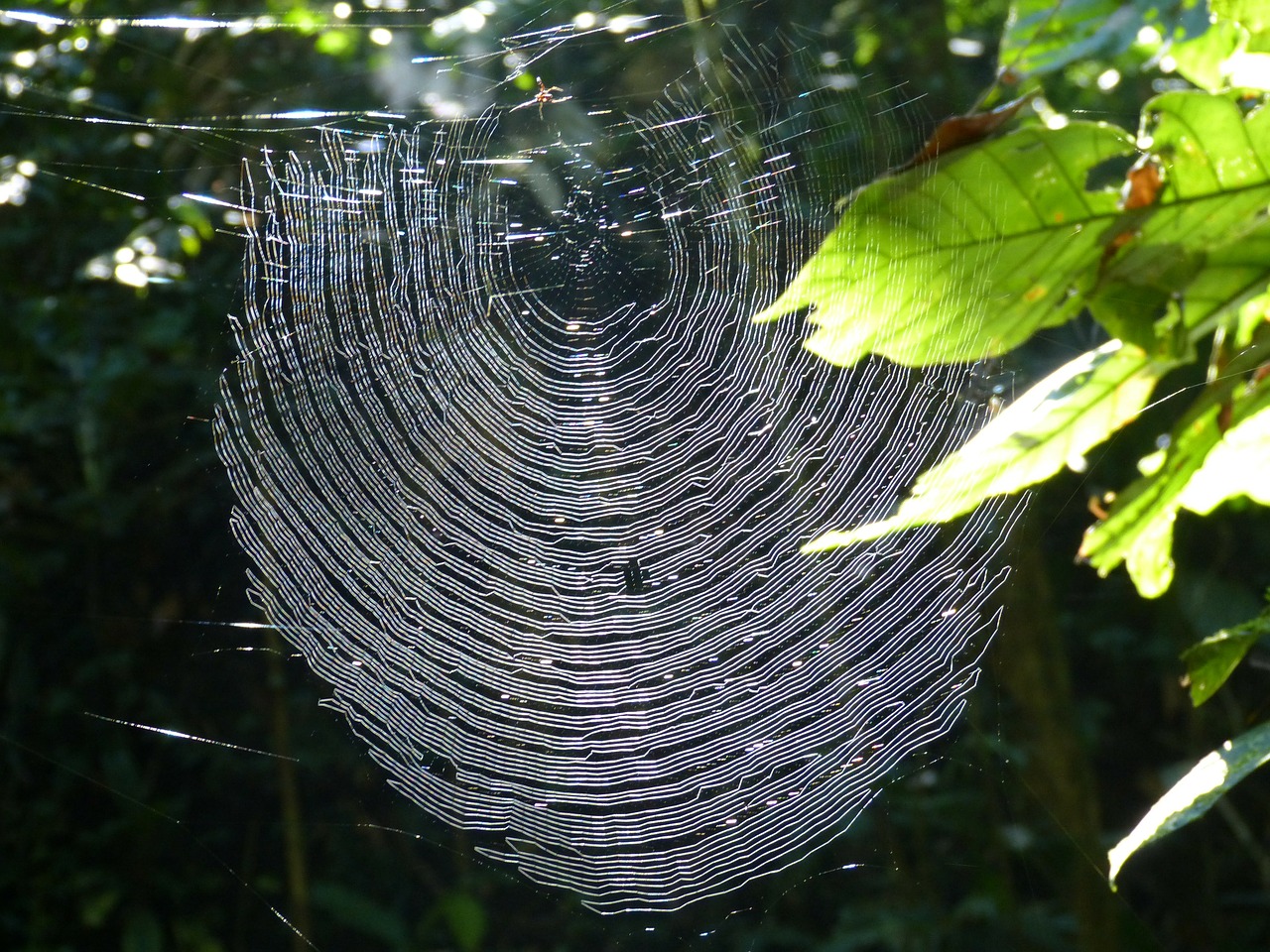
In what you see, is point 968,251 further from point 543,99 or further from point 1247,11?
point 543,99

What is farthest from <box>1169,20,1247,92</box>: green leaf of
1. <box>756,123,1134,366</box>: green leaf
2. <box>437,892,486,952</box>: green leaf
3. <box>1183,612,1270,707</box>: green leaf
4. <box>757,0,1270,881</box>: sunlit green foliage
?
<box>437,892,486,952</box>: green leaf

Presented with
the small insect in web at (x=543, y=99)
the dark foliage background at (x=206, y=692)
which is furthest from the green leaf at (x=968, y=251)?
the dark foliage background at (x=206, y=692)

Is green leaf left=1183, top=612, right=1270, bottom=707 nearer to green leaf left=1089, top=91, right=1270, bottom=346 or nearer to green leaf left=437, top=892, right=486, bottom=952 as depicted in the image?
green leaf left=1089, top=91, right=1270, bottom=346

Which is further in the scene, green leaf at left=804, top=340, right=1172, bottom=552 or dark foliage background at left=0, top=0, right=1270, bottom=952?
dark foliage background at left=0, top=0, right=1270, bottom=952

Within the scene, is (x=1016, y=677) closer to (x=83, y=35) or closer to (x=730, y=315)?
(x=730, y=315)

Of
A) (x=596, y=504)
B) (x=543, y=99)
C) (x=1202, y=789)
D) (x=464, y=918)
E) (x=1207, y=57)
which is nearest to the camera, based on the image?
(x=1202, y=789)

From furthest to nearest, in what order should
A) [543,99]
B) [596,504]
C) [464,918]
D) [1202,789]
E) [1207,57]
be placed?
[464,918], [596,504], [543,99], [1207,57], [1202,789]

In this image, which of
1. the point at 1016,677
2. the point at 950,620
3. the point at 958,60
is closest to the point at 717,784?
the point at 950,620

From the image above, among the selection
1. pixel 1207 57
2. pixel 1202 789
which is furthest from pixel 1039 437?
pixel 1207 57
